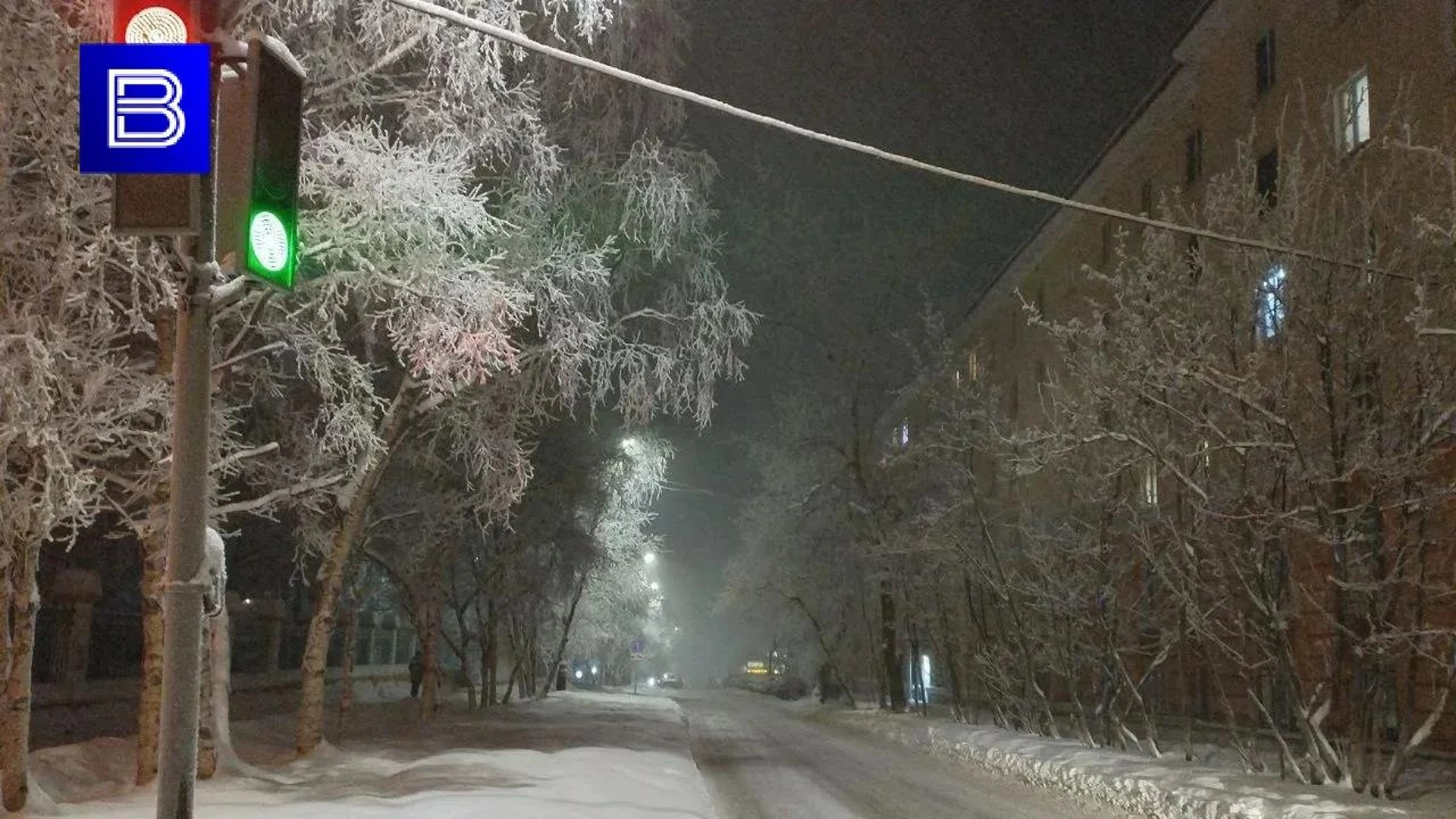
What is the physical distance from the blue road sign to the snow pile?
1149cm

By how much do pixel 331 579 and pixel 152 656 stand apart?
12.4 ft

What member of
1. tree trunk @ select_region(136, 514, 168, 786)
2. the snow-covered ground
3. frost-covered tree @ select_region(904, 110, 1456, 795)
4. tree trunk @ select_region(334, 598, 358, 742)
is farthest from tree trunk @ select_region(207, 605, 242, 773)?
frost-covered tree @ select_region(904, 110, 1456, 795)

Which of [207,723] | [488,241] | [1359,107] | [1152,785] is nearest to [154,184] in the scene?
[488,241]

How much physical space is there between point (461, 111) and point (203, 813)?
6926mm

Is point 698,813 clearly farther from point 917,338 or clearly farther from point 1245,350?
point 917,338

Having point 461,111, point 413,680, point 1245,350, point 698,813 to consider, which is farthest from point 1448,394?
point 413,680

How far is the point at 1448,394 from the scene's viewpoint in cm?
1276

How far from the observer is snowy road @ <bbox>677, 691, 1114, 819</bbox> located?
15805 millimetres

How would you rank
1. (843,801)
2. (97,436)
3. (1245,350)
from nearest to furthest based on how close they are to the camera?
(97,436), (1245,350), (843,801)

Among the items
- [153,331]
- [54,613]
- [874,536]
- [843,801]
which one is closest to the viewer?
[153,331]

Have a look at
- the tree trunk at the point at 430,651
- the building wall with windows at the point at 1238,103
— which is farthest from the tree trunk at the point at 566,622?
the building wall with windows at the point at 1238,103

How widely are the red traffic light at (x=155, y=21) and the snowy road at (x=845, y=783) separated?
11555 mm

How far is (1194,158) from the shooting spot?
95.6ft

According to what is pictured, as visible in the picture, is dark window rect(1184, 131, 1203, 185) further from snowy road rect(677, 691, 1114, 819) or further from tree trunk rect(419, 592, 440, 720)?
tree trunk rect(419, 592, 440, 720)
